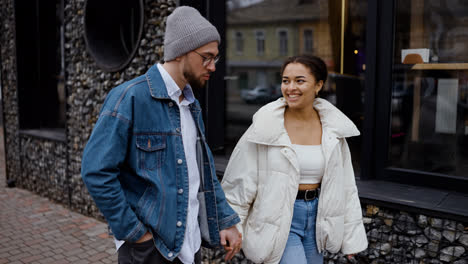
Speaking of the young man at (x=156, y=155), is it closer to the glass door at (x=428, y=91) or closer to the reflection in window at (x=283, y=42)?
the glass door at (x=428, y=91)

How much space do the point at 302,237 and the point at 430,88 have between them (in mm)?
2072

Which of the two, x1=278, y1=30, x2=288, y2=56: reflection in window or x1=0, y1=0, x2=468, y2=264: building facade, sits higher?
x1=278, y1=30, x2=288, y2=56: reflection in window

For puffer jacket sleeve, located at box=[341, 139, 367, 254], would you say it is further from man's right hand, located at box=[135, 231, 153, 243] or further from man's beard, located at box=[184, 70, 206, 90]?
man's right hand, located at box=[135, 231, 153, 243]

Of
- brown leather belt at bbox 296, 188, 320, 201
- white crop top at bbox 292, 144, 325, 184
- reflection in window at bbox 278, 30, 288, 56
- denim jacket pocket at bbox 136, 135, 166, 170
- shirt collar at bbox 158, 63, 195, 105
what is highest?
reflection in window at bbox 278, 30, 288, 56

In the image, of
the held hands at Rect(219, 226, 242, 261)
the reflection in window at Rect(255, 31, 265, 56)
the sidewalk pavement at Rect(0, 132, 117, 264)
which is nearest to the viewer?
the held hands at Rect(219, 226, 242, 261)

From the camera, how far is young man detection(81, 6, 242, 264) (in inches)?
69.2

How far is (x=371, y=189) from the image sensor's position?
3531mm

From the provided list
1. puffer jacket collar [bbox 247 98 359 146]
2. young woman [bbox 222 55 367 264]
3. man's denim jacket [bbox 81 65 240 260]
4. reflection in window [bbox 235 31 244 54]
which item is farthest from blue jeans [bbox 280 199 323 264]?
reflection in window [bbox 235 31 244 54]

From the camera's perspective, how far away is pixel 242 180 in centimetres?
251

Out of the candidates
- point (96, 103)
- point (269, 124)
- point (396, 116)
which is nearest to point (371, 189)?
point (396, 116)

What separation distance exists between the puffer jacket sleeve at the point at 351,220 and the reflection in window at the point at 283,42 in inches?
363

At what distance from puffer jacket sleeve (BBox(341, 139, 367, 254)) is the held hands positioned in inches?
29.9

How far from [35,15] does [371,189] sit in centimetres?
662

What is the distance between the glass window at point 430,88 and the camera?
3.58 meters
